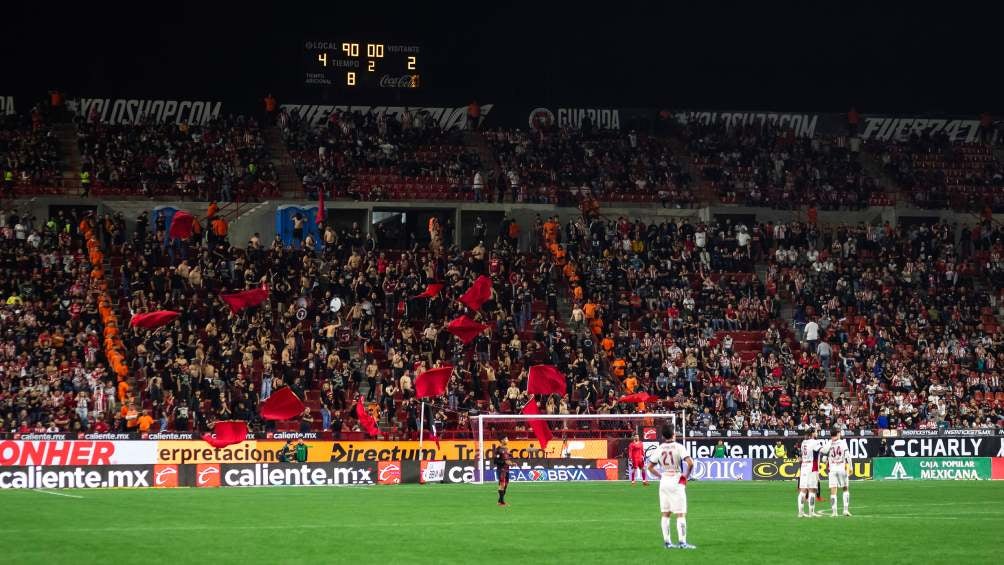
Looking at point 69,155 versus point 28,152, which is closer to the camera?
point 28,152

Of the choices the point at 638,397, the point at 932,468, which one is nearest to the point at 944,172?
the point at 932,468

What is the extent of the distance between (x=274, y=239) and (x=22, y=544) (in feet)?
112

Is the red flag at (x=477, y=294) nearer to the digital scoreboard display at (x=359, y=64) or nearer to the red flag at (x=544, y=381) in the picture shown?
the red flag at (x=544, y=381)

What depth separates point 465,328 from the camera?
45750 millimetres

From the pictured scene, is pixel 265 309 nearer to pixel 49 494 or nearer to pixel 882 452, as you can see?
pixel 49 494

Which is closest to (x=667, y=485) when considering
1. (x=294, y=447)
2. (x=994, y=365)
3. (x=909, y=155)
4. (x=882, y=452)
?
(x=294, y=447)

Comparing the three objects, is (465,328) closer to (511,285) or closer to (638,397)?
(638,397)

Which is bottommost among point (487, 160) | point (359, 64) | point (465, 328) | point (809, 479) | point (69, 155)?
point (809, 479)

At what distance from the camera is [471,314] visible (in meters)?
50.7

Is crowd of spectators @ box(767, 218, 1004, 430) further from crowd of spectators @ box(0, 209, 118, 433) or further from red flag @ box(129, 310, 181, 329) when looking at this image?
crowd of spectators @ box(0, 209, 118, 433)

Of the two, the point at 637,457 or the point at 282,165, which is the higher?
the point at 282,165

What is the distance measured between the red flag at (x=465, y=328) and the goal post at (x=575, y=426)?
2668mm

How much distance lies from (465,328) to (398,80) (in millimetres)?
21708

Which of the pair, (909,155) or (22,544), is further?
(909,155)
